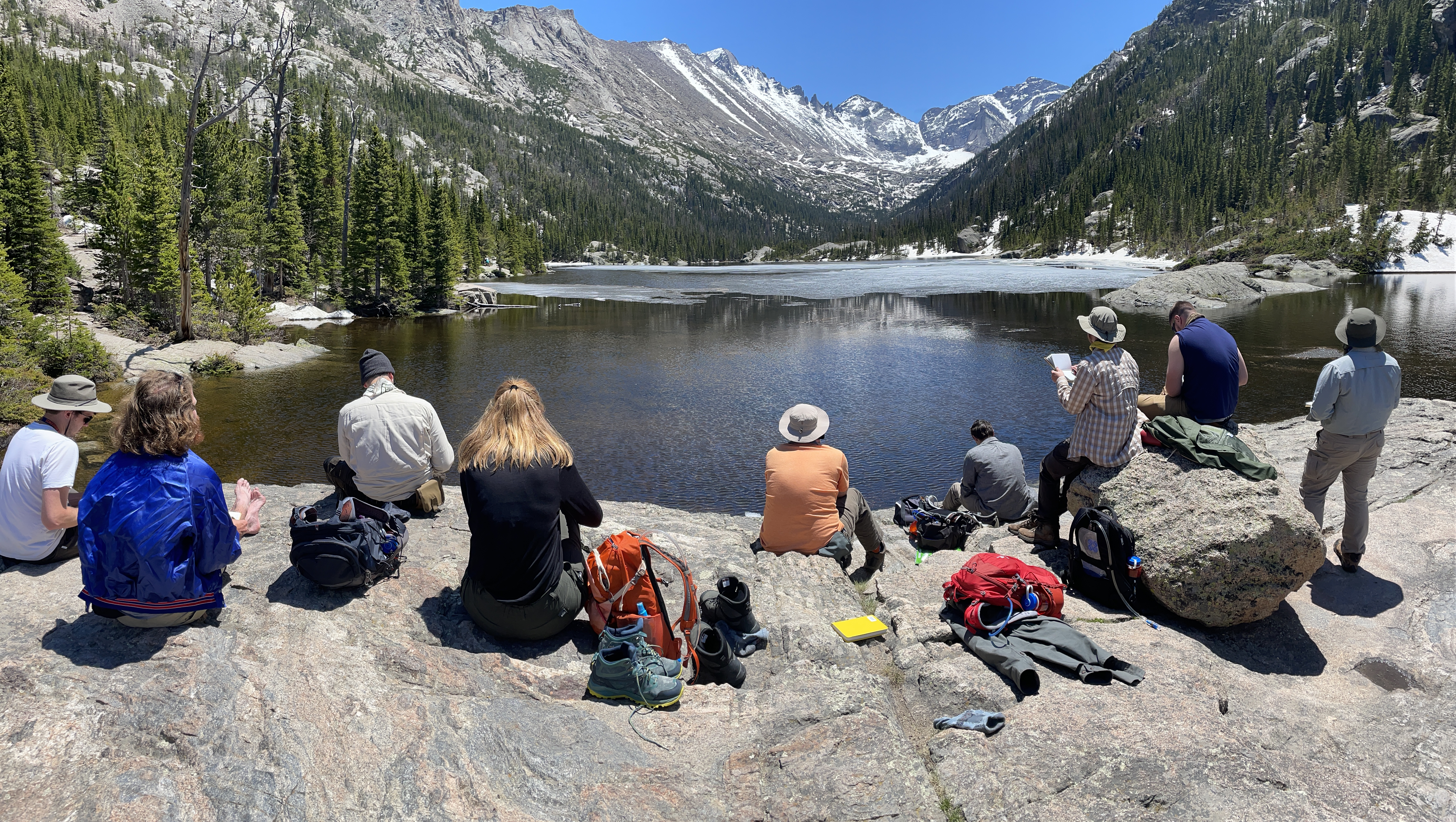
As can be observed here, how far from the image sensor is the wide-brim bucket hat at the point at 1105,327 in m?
6.54

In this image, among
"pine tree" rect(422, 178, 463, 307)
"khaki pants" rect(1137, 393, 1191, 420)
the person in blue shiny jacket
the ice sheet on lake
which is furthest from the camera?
the ice sheet on lake

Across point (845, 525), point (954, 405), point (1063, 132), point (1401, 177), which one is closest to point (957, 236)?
point (1063, 132)

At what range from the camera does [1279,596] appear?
211 inches

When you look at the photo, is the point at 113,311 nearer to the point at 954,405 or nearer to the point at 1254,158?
the point at 954,405

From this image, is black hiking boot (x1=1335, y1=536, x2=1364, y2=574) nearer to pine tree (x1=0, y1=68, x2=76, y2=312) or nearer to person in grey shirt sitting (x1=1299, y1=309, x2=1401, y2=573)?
person in grey shirt sitting (x1=1299, y1=309, x2=1401, y2=573)

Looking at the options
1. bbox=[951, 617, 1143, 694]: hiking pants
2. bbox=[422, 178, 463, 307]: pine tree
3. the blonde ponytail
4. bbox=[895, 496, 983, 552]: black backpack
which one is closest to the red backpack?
bbox=[951, 617, 1143, 694]: hiking pants

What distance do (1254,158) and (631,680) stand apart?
15555cm

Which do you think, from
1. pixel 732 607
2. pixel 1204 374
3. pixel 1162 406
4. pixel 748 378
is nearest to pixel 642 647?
pixel 732 607

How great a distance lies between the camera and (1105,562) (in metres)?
5.84

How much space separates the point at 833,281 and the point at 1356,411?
239 ft

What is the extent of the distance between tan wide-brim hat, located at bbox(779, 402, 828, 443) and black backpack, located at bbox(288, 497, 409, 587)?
351 centimetres

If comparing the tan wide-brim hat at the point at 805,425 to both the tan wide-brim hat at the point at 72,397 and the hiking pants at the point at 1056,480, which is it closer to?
the hiking pants at the point at 1056,480

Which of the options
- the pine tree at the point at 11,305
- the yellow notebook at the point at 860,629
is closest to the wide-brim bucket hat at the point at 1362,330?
the yellow notebook at the point at 860,629

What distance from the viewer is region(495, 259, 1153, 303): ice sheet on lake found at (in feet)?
197
